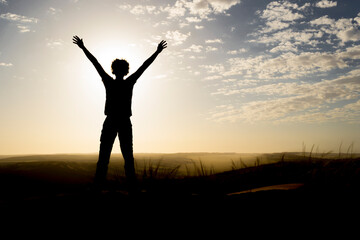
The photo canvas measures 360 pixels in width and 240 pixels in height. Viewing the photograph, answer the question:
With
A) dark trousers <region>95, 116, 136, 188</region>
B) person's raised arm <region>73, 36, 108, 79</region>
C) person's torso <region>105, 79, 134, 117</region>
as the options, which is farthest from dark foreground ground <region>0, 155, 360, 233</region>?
person's raised arm <region>73, 36, 108, 79</region>

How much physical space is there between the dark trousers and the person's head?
817 mm

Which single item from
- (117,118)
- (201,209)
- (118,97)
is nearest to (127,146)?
(117,118)

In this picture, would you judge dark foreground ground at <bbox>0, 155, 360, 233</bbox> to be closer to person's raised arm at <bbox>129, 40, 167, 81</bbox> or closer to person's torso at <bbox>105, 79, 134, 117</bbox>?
person's torso at <bbox>105, 79, 134, 117</bbox>

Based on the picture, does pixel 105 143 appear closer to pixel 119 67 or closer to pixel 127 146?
pixel 127 146

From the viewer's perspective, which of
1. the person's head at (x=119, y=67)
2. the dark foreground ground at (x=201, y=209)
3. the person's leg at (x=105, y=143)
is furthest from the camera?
the person's head at (x=119, y=67)

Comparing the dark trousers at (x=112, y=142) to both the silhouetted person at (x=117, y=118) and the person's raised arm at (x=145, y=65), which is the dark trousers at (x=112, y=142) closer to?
the silhouetted person at (x=117, y=118)

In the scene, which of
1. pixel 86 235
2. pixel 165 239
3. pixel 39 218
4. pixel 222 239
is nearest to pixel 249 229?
pixel 222 239

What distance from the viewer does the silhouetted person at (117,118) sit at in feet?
13.6

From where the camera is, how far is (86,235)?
249cm

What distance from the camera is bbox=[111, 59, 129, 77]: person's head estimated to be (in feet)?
14.5

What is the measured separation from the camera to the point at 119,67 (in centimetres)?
443

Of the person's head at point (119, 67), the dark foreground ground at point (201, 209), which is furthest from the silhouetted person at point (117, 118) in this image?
the dark foreground ground at point (201, 209)

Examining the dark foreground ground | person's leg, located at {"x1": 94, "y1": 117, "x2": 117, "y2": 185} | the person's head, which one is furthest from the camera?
the person's head

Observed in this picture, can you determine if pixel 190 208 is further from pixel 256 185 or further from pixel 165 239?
pixel 256 185
